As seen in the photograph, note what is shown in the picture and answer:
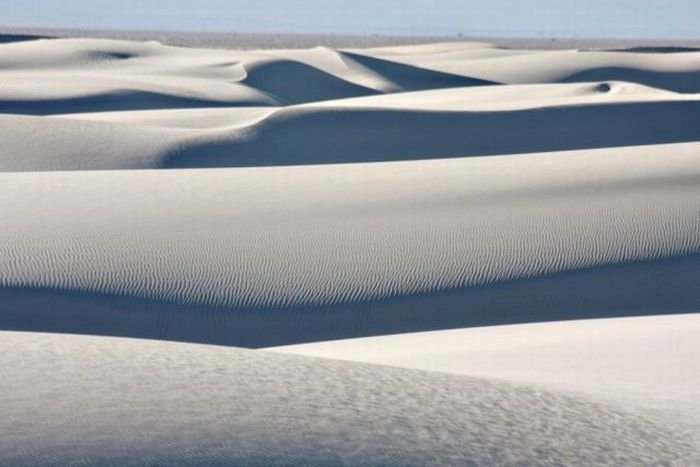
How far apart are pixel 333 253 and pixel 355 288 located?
1.21ft

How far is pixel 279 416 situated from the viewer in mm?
2646

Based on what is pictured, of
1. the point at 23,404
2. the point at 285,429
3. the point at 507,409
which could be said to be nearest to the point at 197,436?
the point at 285,429

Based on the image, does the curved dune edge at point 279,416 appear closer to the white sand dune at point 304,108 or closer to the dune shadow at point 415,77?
the white sand dune at point 304,108

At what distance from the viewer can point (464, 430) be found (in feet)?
8.89

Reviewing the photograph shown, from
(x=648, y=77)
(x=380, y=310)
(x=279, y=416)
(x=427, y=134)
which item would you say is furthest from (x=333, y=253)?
(x=648, y=77)

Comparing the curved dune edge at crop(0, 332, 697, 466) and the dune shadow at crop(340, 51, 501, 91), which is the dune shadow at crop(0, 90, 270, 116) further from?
the curved dune edge at crop(0, 332, 697, 466)

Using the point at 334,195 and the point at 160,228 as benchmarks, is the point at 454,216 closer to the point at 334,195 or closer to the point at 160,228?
the point at 334,195

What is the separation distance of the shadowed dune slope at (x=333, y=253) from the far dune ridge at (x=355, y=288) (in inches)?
0.7

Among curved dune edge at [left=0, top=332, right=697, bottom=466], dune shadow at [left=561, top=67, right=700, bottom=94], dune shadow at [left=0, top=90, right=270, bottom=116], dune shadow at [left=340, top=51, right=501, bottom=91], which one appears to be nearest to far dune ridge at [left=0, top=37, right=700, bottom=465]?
curved dune edge at [left=0, top=332, right=697, bottom=466]

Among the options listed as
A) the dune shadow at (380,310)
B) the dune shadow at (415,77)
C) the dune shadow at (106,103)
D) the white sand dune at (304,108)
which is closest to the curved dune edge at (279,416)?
the dune shadow at (380,310)

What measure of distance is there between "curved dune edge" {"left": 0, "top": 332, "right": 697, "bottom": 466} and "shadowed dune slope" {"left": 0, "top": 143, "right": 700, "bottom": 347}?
276 centimetres

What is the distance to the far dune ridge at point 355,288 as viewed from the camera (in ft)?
8.66

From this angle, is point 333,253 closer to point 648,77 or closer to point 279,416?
point 279,416

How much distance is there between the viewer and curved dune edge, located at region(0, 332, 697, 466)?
2416mm
